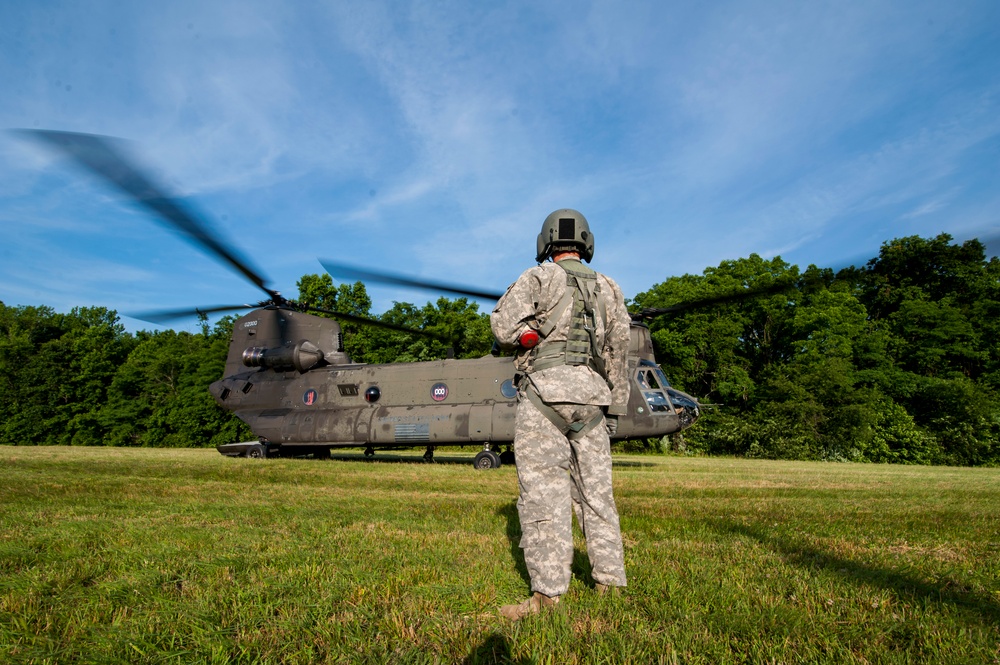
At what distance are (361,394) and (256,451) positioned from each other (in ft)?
12.0

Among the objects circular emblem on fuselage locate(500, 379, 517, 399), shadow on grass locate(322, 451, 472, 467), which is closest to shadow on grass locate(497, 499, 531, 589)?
circular emblem on fuselage locate(500, 379, 517, 399)

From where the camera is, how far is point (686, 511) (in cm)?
627

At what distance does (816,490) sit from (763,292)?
3.11 metres

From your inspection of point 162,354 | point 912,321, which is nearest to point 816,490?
point 912,321

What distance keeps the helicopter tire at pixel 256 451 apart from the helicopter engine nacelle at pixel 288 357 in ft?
7.08

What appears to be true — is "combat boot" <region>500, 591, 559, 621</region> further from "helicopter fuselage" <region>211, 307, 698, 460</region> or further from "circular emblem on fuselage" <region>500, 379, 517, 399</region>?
"circular emblem on fuselage" <region>500, 379, 517, 399</region>

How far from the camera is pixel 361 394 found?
Answer: 50.3ft

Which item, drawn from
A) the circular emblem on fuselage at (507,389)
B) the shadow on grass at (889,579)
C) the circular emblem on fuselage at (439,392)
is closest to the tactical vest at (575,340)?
the shadow on grass at (889,579)

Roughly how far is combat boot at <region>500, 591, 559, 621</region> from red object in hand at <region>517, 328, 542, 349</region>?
1.40m

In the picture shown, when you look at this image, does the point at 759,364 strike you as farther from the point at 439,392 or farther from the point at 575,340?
the point at 575,340

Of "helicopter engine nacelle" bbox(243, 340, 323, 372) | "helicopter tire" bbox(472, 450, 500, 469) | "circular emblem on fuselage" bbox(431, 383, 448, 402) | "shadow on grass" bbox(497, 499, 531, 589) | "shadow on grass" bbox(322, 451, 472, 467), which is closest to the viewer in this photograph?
"shadow on grass" bbox(497, 499, 531, 589)

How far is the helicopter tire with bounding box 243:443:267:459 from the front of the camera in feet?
53.0

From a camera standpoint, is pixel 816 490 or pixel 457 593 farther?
pixel 816 490

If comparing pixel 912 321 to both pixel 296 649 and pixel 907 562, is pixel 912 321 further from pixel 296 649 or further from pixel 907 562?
pixel 296 649
